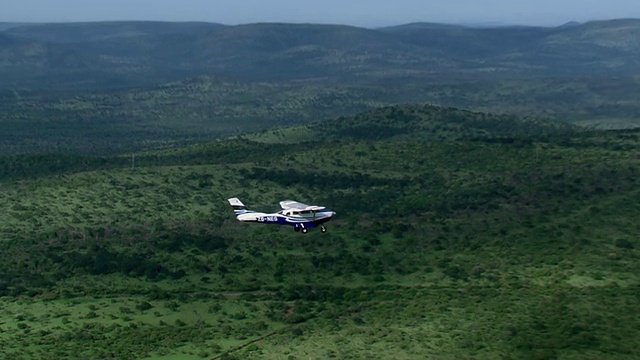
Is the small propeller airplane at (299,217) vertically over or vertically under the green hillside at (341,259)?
over

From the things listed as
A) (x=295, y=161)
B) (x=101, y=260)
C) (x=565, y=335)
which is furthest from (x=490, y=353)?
(x=295, y=161)

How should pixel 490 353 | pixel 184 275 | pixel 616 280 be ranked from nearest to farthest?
pixel 490 353 → pixel 616 280 → pixel 184 275

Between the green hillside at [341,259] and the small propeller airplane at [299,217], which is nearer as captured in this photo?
the green hillside at [341,259]

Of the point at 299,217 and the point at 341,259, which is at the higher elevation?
the point at 299,217

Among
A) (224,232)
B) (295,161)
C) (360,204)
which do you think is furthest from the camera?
(295,161)

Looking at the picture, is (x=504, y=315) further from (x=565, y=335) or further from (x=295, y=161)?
(x=295, y=161)

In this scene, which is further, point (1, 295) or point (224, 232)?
point (224, 232)

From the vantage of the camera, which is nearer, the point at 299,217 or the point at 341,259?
the point at 299,217
